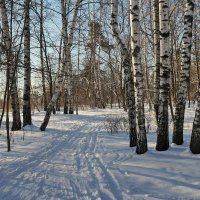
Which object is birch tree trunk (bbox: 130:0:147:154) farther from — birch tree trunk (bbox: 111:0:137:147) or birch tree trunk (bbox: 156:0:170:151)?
birch tree trunk (bbox: 111:0:137:147)

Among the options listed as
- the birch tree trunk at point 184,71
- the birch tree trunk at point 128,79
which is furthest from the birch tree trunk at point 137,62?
the birch tree trunk at point 184,71

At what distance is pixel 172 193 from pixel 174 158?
2393mm

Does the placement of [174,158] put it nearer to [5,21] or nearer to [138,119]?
[138,119]

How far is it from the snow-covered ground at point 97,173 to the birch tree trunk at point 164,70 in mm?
400

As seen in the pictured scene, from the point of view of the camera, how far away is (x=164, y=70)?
357 inches

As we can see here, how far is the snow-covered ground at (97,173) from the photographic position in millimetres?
5914

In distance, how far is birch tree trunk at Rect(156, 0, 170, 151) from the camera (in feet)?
29.4

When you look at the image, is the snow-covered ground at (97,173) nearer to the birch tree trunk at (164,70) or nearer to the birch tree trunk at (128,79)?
the birch tree trunk at (164,70)

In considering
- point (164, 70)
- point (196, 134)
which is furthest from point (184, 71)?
point (196, 134)

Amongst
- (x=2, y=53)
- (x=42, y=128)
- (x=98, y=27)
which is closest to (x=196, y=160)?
(x=2, y=53)

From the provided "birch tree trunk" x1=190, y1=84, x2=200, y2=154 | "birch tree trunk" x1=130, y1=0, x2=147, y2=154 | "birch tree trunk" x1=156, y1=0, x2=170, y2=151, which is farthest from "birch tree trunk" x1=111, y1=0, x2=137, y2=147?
"birch tree trunk" x1=190, y1=84, x2=200, y2=154

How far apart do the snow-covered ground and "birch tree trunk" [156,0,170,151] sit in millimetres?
400

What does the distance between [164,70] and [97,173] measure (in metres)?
3.37

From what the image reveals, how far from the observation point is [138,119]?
912cm
